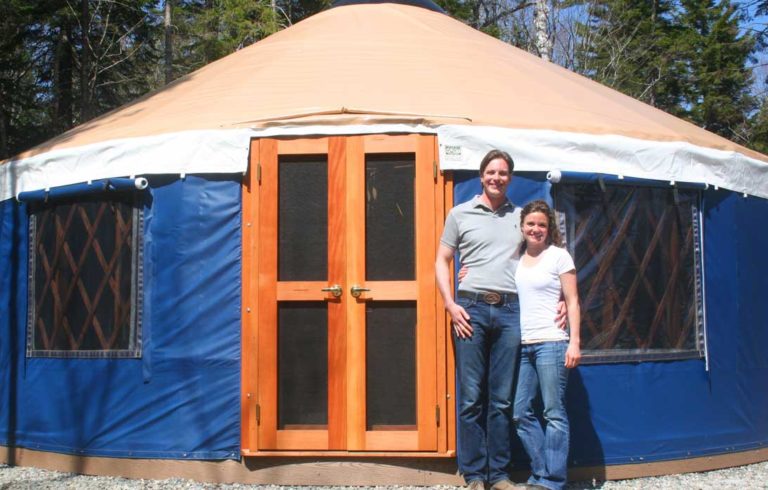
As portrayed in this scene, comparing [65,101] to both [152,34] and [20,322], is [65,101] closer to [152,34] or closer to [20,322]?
[152,34]

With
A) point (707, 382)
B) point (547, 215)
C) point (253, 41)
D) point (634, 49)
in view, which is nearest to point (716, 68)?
point (634, 49)

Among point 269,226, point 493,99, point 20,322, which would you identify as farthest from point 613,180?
point 20,322

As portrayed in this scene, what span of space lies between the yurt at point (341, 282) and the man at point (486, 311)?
0.23m

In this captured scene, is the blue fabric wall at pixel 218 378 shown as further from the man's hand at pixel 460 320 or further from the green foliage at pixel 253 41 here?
the green foliage at pixel 253 41

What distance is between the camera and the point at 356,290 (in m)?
3.85

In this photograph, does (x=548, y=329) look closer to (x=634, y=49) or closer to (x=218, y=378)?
(x=218, y=378)

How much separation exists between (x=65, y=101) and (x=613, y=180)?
38.1ft

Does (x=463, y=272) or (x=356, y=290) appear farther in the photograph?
(x=356, y=290)

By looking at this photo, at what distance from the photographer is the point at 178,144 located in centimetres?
412

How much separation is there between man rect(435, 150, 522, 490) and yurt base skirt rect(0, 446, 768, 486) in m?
0.24

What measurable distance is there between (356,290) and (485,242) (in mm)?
650

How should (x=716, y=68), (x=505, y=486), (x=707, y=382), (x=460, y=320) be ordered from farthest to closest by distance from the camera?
(x=716, y=68) → (x=707, y=382) → (x=505, y=486) → (x=460, y=320)

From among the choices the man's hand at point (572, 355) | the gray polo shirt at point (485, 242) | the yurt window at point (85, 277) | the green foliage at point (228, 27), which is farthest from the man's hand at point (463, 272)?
the green foliage at point (228, 27)

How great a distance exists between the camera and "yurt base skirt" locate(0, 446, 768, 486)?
382cm
